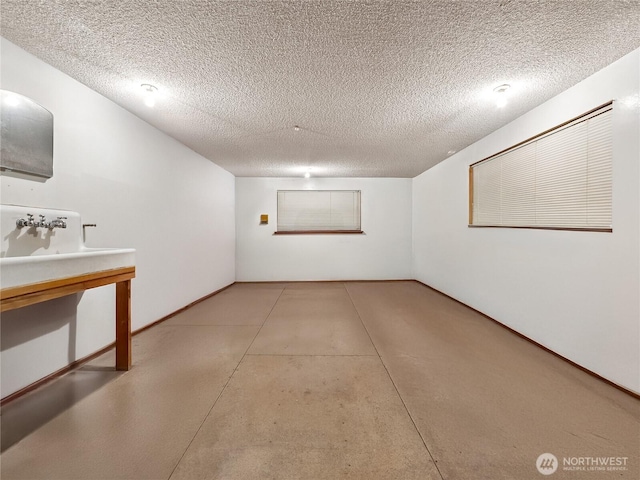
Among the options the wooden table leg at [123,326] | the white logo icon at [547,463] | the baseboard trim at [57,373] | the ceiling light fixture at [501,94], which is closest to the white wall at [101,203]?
the baseboard trim at [57,373]

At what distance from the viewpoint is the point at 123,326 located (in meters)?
1.98

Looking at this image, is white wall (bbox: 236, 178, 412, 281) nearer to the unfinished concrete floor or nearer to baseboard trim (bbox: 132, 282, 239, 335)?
baseboard trim (bbox: 132, 282, 239, 335)

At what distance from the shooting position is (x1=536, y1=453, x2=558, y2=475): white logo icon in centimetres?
117

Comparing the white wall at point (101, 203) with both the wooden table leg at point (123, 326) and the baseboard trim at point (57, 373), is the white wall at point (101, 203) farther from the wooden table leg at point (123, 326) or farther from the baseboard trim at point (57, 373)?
the wooden table leg at point (123, 326)

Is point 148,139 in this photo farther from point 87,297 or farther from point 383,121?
point 383,121

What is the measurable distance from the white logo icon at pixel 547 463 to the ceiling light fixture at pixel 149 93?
368 centimetres

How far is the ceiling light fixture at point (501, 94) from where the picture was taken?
2107 millimetres

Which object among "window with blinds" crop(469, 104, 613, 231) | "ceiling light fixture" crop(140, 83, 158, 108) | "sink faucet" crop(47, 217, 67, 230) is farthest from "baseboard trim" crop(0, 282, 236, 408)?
"window with blinds" crop(469, 104, 613, 231)

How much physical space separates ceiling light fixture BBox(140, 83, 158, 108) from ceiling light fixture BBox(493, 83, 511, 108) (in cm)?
305

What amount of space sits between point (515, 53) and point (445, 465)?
2.62 m

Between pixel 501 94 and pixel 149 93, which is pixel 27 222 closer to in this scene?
pixel 149 93

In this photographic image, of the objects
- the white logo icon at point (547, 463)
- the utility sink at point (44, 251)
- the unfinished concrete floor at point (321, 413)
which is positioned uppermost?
the utility sink at point (44, 251)

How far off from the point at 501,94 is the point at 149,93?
3.24 metres

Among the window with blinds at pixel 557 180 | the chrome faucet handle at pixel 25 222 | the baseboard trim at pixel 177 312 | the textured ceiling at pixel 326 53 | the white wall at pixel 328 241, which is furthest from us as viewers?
the white wall at pixel 328 241
